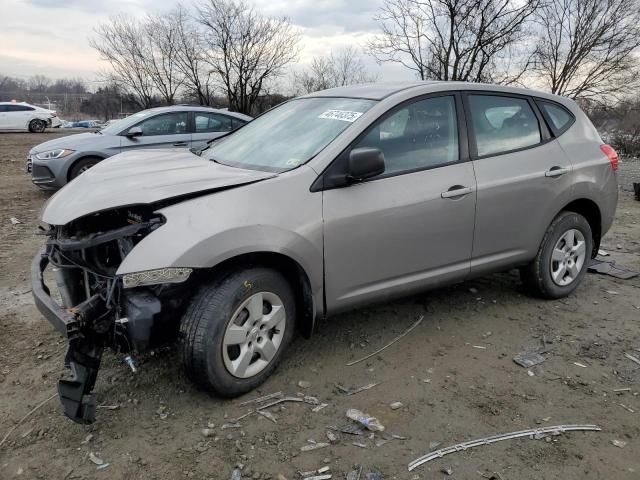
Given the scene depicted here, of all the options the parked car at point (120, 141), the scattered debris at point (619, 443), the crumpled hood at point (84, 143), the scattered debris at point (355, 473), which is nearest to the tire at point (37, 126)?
the parked car at point (120, 141)

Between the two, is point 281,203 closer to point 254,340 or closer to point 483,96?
point 254,340

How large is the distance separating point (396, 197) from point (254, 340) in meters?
1.23

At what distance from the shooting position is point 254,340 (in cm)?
293

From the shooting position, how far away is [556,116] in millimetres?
4242

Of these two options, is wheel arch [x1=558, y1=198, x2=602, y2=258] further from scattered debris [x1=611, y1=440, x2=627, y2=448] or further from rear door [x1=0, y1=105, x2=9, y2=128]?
rear door [x1=0, y1=105, x2=9, y2=128]

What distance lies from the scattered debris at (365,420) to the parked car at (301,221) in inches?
21.8

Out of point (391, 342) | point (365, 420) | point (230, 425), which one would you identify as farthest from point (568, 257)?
point (230, 425)

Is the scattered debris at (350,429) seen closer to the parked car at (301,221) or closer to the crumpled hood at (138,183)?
the parked car at (301,221)

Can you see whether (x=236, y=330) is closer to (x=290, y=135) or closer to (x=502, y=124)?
(x=290, y=135)

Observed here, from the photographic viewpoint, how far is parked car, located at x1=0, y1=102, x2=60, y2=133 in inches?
942

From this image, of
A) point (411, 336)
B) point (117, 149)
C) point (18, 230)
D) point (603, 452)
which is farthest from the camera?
point (117, 149)

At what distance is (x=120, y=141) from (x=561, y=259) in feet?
23.6

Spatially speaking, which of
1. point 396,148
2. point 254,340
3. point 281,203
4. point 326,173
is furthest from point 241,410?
point 396,148

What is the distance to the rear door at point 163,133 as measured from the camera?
8.73m
